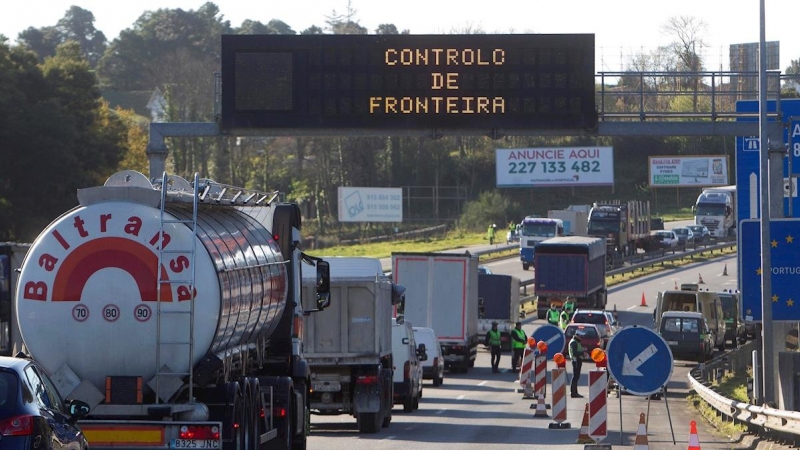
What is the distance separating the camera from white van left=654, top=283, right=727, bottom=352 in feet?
154

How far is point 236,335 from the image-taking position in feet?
49.3

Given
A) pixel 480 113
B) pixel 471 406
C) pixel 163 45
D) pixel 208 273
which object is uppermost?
pixel 163 45

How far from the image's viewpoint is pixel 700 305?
46.9m

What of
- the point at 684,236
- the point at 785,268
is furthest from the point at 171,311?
the point at 684,236

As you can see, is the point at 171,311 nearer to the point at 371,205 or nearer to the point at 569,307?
the point at 569,307

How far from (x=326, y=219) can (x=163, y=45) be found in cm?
7486

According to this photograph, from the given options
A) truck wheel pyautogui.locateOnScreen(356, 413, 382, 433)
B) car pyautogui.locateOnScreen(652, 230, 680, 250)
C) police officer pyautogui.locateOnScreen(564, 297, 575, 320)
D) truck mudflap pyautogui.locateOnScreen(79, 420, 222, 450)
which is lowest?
truck wheel pyautogui.locateOnScreen(356, 413, 382, 433)

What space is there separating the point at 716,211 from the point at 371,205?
22830 mm

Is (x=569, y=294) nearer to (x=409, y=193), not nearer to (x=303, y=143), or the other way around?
(x=409, y=193)

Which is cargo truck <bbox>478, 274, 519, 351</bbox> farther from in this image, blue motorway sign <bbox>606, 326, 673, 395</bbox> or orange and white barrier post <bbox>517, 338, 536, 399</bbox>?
blue motorway sign <bbox>606, 326, 673, 395</bbox>

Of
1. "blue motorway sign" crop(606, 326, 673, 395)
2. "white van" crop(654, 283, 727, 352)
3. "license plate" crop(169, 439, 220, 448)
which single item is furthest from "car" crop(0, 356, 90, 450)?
"white van" crop(654, 283, 727, 352)

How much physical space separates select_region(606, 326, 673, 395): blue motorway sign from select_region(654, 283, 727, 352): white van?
30.5 m

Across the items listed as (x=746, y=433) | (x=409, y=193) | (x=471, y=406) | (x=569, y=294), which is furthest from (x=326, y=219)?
(x=746, y=433)

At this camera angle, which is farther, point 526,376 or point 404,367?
point 526,376
